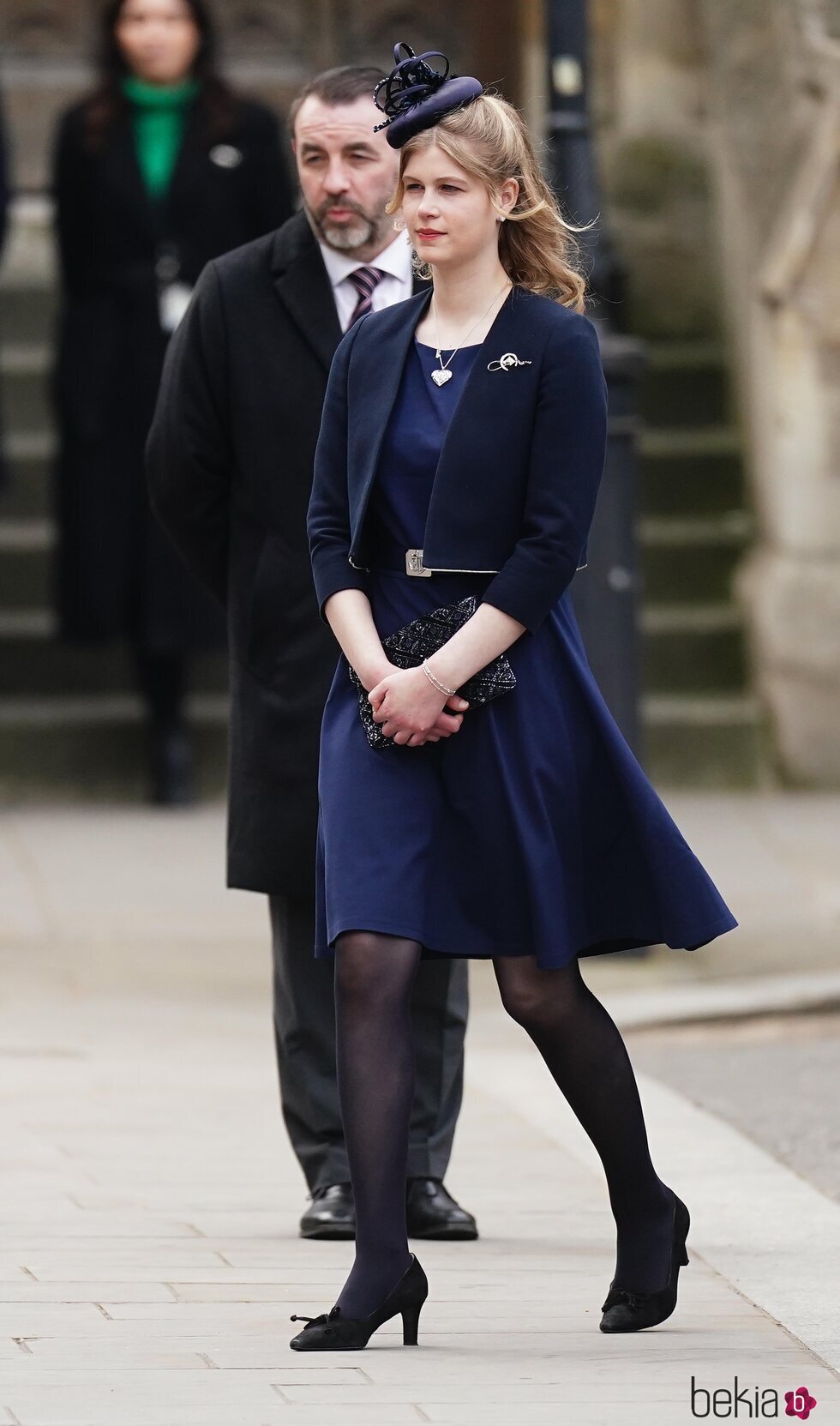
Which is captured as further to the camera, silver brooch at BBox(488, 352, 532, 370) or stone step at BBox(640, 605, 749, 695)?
stone step at BBox(640, 605, 749, 695)

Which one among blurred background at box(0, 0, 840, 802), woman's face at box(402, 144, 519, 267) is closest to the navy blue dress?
woman's face at box(402, 144, 519, 267)

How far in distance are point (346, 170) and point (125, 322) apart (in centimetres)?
455

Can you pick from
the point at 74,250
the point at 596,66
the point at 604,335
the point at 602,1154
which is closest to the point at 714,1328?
the point at 602,1154

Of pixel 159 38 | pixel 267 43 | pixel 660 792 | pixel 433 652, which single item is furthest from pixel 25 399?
pixel 433 652

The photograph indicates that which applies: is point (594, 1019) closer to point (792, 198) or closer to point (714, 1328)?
point (714, 1328)

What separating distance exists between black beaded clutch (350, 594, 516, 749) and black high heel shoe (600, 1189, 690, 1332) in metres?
0.79

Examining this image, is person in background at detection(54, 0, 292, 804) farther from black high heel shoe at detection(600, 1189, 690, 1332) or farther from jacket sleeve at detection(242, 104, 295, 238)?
black high heel shoe at detection(600, 1189, 690, 1332)

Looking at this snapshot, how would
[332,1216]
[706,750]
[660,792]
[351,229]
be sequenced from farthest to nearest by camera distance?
1. [706,750]
2. [660,792]
3. [351,229]
4. [332,1216]

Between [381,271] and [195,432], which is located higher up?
[381,271]

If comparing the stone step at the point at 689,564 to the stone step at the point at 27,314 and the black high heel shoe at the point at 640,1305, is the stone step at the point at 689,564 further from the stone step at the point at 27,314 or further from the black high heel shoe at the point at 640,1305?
the black high heel shoe at the point at 640,1305

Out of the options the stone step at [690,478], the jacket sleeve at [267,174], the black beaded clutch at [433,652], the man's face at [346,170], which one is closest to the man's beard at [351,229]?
the man's face at [346,170]

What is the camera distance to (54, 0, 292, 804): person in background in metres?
9.03

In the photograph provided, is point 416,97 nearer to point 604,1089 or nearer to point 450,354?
point 450,354

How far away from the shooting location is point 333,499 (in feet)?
13.6
